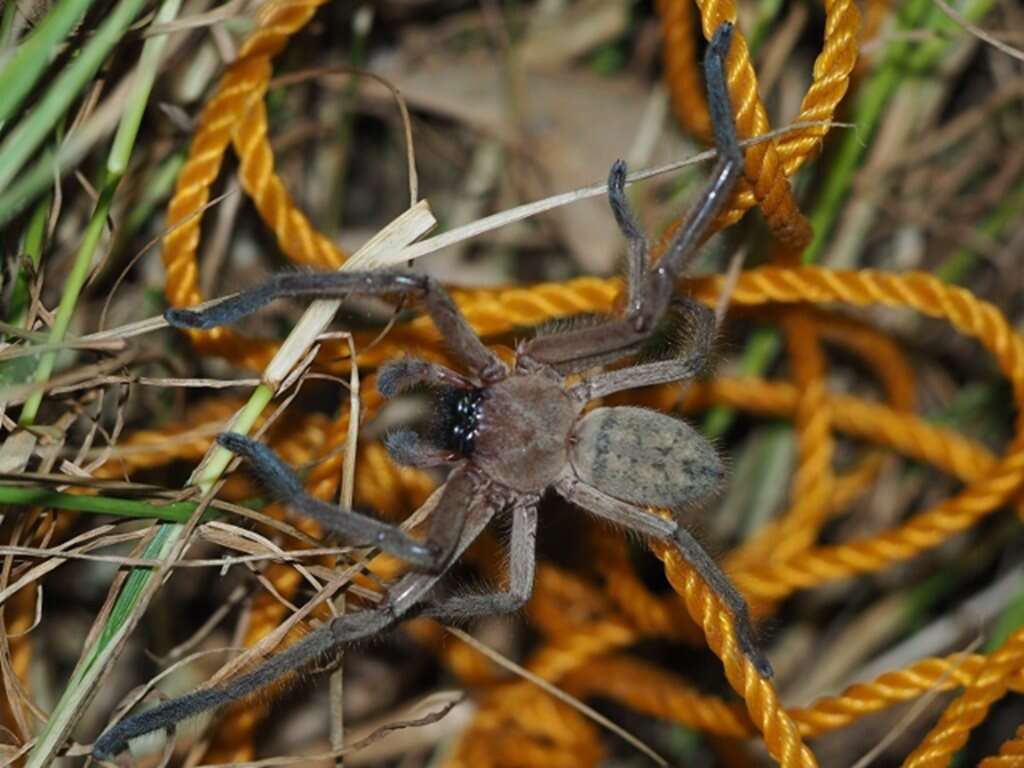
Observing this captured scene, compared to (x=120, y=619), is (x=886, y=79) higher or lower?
higher

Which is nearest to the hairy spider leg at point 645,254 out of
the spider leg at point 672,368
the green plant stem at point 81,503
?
the spider leg at point 672,368

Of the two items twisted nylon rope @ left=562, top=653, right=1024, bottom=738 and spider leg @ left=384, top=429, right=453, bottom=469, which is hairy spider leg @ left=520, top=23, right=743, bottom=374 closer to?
spider leg @ left=384, top=429, right=453, bottom=469

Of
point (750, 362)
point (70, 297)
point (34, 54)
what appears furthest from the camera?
point (750, 362)

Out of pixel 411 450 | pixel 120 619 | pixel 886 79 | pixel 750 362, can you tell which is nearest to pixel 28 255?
pixel 120 619

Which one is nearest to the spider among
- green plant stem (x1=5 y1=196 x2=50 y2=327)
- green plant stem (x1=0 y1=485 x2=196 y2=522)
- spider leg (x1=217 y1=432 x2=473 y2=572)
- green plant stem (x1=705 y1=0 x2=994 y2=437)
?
spider leg (x1=217 y1=432 x2=473 y2=572)

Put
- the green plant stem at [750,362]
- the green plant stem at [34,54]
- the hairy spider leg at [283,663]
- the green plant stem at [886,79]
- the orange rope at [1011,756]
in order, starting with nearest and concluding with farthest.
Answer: the green plant stem at [34,54] < the hairy spider leg at [283,663] < the orange rope at [1011,756] < the green plant stem at [886,79] < the green plant stem at [750,362]

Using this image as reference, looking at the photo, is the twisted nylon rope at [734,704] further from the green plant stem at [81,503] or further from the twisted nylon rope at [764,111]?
the green plant stem at [81,503]

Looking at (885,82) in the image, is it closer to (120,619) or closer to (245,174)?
(245,174)
